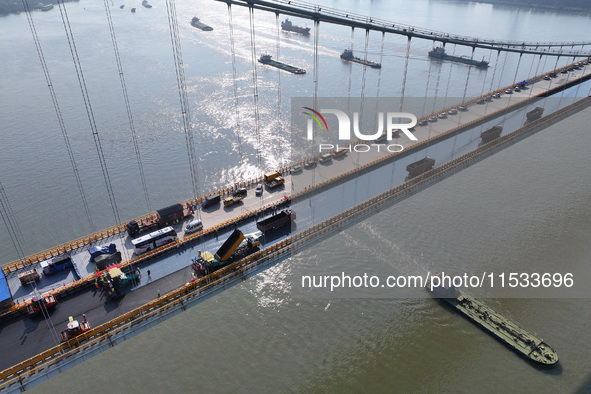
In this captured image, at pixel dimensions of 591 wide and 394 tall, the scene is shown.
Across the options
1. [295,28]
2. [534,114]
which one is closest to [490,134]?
[534,114]

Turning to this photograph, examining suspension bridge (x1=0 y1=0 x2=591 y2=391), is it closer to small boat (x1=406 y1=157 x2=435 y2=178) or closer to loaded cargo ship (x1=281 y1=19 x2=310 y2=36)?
small boat (x1=406 y1=157 x2=435 y2=178)

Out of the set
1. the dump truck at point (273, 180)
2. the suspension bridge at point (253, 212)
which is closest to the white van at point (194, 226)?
the suspension bridge at point (253, 212)

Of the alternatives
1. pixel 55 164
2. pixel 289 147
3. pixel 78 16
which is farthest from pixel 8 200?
pixel 78 16

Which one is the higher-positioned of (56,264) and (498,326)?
(56,264)

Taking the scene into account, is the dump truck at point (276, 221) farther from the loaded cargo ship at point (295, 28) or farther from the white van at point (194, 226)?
the loaded cargo ship at point (295, 28)

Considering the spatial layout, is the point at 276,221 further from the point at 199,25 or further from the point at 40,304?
the point at 199,25

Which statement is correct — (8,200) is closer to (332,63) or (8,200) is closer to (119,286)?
(119,286)

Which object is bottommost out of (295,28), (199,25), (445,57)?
(445,57)
